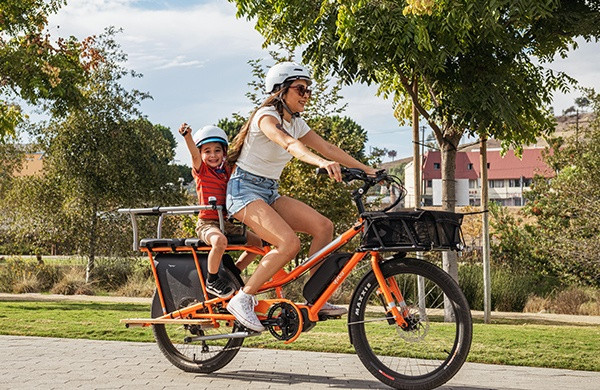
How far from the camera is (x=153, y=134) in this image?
24.9 meters

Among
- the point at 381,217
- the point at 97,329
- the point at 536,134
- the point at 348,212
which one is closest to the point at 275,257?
the point at 381,217

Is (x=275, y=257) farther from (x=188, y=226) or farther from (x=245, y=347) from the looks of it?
(x=188, y=226)

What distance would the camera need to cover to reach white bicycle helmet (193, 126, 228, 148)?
6.28 meters

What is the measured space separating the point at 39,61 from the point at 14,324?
8.22m

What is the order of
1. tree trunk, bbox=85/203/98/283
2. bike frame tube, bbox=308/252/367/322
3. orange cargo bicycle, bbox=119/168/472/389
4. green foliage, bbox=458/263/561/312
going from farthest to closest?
tree trunk, bbox=85/203/98/283
green foliage, bbox=458/263/561/312
bike frame tube, bbox=308/252/367/322
orange cargo bicycle, bbox=119/168/472/389

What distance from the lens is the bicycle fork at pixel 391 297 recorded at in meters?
5.41

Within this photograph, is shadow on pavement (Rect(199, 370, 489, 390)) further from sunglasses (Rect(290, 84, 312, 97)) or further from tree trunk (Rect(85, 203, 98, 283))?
tree trunk (Rect(85, 203, 98, 283))

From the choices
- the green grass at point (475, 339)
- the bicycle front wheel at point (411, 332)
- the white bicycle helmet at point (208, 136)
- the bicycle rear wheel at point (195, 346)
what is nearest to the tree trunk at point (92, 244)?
the green grass at point (475, 339)

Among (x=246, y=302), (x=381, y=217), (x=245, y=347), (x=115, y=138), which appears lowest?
(x=245, y=347)

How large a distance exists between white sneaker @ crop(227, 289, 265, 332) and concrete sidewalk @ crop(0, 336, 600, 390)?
17.1 inches

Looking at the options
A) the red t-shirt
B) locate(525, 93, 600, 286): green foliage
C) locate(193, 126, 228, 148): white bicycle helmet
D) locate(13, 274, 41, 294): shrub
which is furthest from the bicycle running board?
locate(13, 274, 41, 294): shrub

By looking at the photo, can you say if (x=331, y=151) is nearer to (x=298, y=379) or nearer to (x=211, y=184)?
(x=211, y=184)

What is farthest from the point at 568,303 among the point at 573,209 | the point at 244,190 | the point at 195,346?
the point at 244,190

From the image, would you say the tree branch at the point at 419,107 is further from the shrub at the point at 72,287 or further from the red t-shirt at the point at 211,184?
the shrub at the point at 72,287
